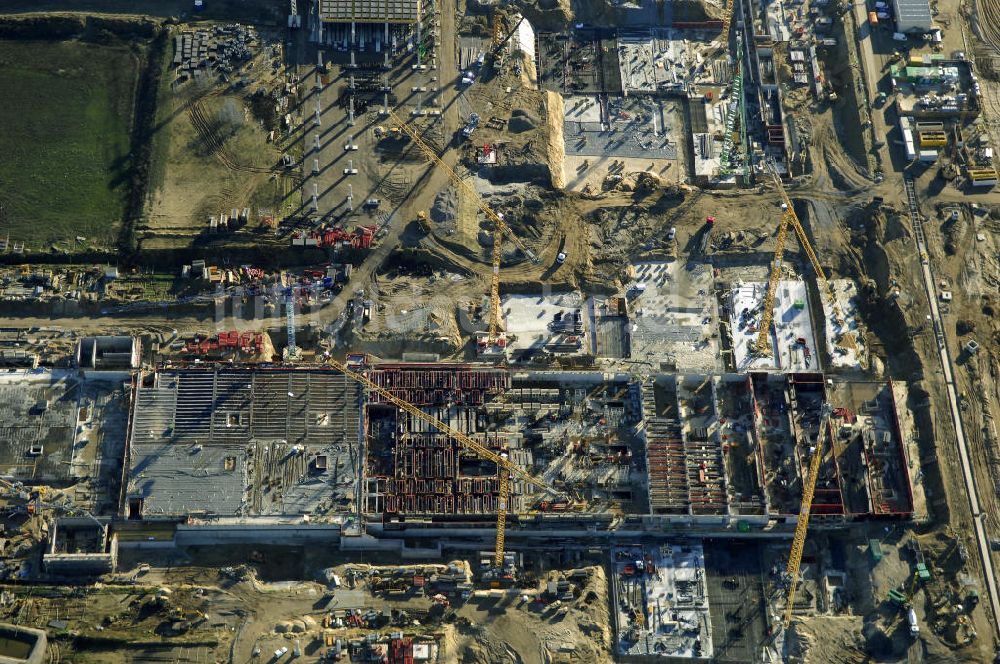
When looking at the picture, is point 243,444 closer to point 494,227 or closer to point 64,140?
point 494,227

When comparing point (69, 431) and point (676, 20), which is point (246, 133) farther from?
point (676, 20)

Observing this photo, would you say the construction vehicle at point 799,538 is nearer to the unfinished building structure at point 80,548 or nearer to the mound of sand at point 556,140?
the mound of sand at point 556,140

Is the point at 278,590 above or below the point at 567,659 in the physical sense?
above

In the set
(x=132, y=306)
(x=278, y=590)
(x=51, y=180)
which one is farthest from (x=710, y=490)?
(x=51, y=180)

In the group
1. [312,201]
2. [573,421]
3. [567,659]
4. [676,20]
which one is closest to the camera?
[567,659]

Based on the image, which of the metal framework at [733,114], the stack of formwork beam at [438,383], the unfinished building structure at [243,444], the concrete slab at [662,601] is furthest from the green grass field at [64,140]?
the metal framework at [733,114]

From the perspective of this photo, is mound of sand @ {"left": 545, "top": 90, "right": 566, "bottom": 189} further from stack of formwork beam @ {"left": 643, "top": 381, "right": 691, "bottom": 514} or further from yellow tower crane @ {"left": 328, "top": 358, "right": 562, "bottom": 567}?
yellow tower crane @ {"left": 328, "top": 358, "right": 562, "bottom": 567}
